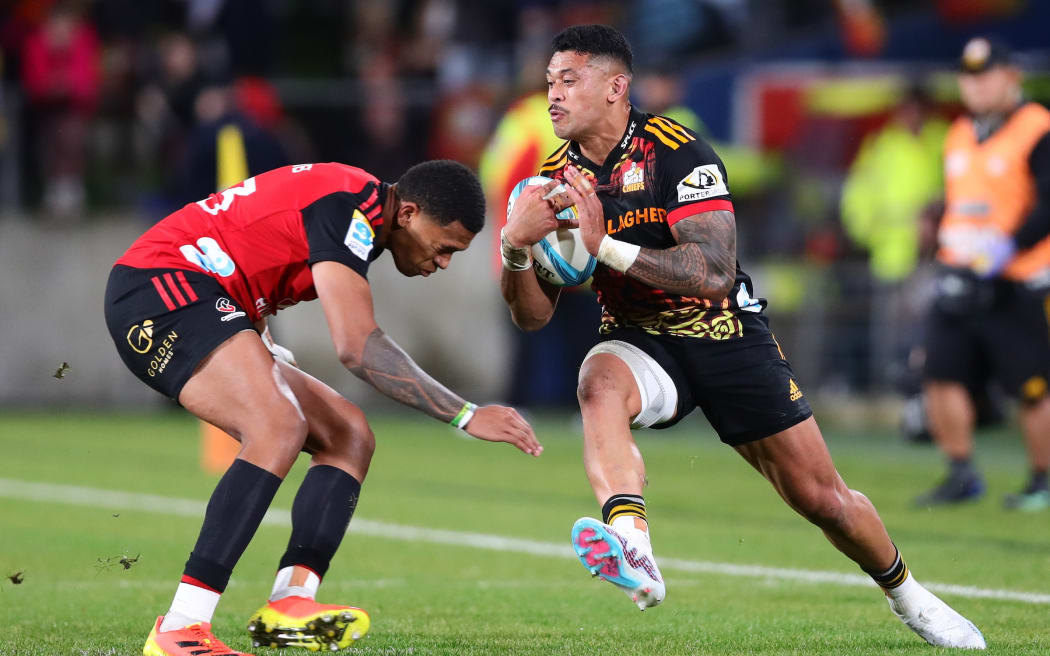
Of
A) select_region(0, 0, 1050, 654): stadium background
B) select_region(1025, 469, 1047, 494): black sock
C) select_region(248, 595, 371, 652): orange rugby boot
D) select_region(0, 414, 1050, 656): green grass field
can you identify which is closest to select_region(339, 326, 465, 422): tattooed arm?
select_region(248, 595, 371, 652): orange rugby boot

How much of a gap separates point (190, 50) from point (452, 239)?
35.7 feet

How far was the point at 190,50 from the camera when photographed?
51.3 ft

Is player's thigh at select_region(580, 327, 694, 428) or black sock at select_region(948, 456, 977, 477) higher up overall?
player's thigh at select_region(580, 327, 694, 428)

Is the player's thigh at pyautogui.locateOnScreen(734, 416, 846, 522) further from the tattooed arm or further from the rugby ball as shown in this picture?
the tattooed arm

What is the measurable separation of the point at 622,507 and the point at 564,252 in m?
0.98

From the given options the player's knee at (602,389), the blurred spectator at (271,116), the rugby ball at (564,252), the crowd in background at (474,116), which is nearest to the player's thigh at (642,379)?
the player's knee at (602,389)

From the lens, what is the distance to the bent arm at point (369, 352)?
5.04 metres

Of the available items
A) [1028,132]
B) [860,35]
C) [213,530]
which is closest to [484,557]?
[213,530]

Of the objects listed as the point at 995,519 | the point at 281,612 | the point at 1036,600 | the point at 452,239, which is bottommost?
the point at 995,519

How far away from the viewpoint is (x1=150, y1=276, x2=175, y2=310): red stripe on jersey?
5.36 meters

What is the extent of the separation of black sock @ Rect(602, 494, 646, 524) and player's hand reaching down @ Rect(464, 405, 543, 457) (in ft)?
1.14

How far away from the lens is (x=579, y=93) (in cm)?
561

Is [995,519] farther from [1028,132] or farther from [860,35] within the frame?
[860,35]

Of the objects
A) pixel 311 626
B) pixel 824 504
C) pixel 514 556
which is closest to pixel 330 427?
pixel 311 626
